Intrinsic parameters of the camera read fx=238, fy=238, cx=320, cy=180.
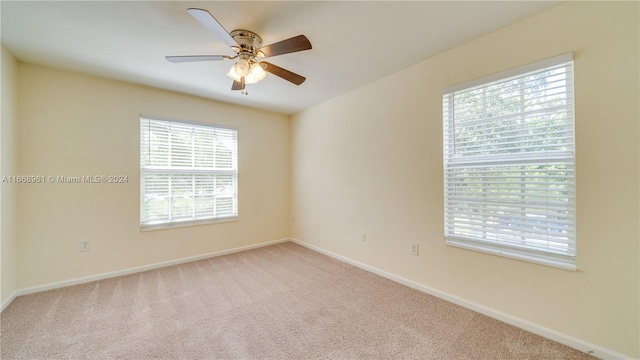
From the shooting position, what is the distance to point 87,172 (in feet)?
9.20

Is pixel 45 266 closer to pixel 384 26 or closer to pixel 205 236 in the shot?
pixel 205 236

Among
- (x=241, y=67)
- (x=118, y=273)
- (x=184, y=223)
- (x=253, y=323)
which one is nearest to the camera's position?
(x=241, y=67)

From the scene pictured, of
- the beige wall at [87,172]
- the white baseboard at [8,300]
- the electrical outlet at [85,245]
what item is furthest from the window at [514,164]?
the white baseboard at [8,300]

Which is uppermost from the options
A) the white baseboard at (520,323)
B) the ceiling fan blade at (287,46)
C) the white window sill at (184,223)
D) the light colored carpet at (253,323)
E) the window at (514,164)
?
the ceiling fan blade at (287,46)

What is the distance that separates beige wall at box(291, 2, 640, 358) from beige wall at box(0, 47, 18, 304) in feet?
11.4

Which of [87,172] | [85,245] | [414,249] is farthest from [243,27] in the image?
[85,245]

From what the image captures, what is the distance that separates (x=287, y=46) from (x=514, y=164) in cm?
201

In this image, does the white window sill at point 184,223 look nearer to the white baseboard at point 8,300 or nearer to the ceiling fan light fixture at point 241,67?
the white baseboard at point 8,300

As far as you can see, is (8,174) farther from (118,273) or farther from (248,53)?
(248,53)

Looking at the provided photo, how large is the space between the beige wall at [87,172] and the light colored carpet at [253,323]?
35 centimetres

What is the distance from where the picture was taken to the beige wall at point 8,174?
2217mm

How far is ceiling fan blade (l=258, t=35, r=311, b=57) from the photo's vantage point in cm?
164

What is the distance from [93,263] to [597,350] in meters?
Result: 4.72

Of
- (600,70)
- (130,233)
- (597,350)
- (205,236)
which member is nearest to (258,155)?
(205,236)
